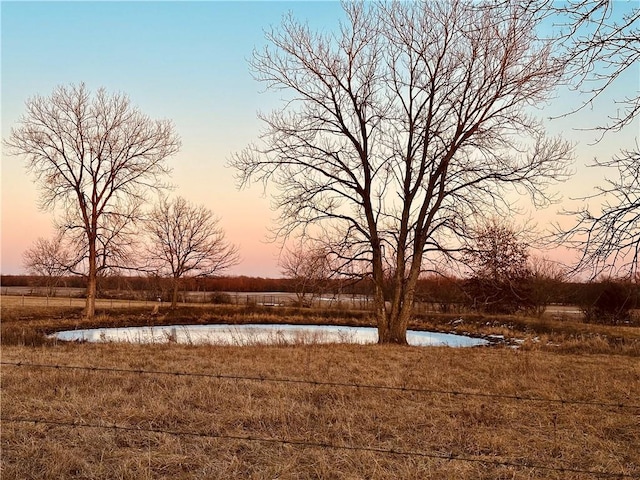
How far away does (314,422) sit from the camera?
6.07 m

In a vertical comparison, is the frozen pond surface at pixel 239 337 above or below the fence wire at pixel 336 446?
below

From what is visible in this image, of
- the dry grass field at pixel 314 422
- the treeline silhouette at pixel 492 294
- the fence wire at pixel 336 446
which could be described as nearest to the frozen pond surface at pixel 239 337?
the treeline silhouette at pixel 492 294

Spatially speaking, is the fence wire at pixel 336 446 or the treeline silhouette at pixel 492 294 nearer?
the fence wire at pixel 336 446

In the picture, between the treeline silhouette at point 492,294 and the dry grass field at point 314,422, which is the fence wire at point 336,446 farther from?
the treeline silhouette at point 492,294

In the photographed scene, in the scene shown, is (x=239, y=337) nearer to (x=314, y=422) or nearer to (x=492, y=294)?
(x=492, y=294)

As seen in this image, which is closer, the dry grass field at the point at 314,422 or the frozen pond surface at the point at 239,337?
the dry grass field at the point at 314,422

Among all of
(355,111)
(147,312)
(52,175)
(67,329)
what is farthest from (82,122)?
(355,111)

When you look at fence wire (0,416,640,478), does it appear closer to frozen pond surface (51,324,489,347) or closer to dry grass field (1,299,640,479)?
dry grass field (1,299,640,479)

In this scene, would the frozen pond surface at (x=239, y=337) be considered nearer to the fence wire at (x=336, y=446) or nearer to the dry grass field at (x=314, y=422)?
the dry grass field at (x=314, y=422)

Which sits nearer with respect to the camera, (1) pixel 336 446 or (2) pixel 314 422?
(1) pixel 336 446

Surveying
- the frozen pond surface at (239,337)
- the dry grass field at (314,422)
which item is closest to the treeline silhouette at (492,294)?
the frozen pond surface at (239,337)

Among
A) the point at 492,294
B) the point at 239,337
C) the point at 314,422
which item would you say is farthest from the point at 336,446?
the point at 239,337

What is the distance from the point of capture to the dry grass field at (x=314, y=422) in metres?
4.71

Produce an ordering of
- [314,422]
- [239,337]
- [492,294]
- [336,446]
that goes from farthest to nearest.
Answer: [239,337] → [492,294] → [314,422] → [336,446]
